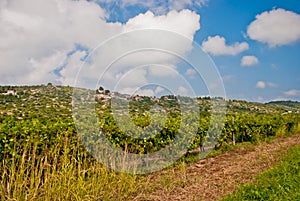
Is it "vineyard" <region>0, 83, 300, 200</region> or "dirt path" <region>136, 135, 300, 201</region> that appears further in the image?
"dirt path" <region>136, 135, 300, 201</region>

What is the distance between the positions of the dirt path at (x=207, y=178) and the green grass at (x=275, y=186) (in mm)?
260

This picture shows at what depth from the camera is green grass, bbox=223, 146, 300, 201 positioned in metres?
4.96

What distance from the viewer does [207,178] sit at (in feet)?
21.0

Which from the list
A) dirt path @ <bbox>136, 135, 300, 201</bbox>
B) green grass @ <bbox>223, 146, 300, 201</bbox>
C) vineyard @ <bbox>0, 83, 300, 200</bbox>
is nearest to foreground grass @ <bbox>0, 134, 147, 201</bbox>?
vineyard @ <bbox>0, 83, 300, 200</bbox>

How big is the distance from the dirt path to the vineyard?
497mm

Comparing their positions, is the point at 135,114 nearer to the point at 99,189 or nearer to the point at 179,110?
the point at 179,110

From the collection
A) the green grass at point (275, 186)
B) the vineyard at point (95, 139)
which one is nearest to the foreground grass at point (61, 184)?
the vineyard at point (95, 139)

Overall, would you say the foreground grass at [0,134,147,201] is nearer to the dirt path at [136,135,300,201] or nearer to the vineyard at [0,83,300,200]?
the vineyard at [0,83,300,200]

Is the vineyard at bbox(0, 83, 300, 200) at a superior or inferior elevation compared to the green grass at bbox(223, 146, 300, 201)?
superior

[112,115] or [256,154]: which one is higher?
[112,115]

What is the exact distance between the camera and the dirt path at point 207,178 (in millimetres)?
5352

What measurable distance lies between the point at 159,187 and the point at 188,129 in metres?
4.05

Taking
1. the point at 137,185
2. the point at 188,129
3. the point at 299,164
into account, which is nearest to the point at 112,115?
the point at 137,185

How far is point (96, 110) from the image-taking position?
7008mm
